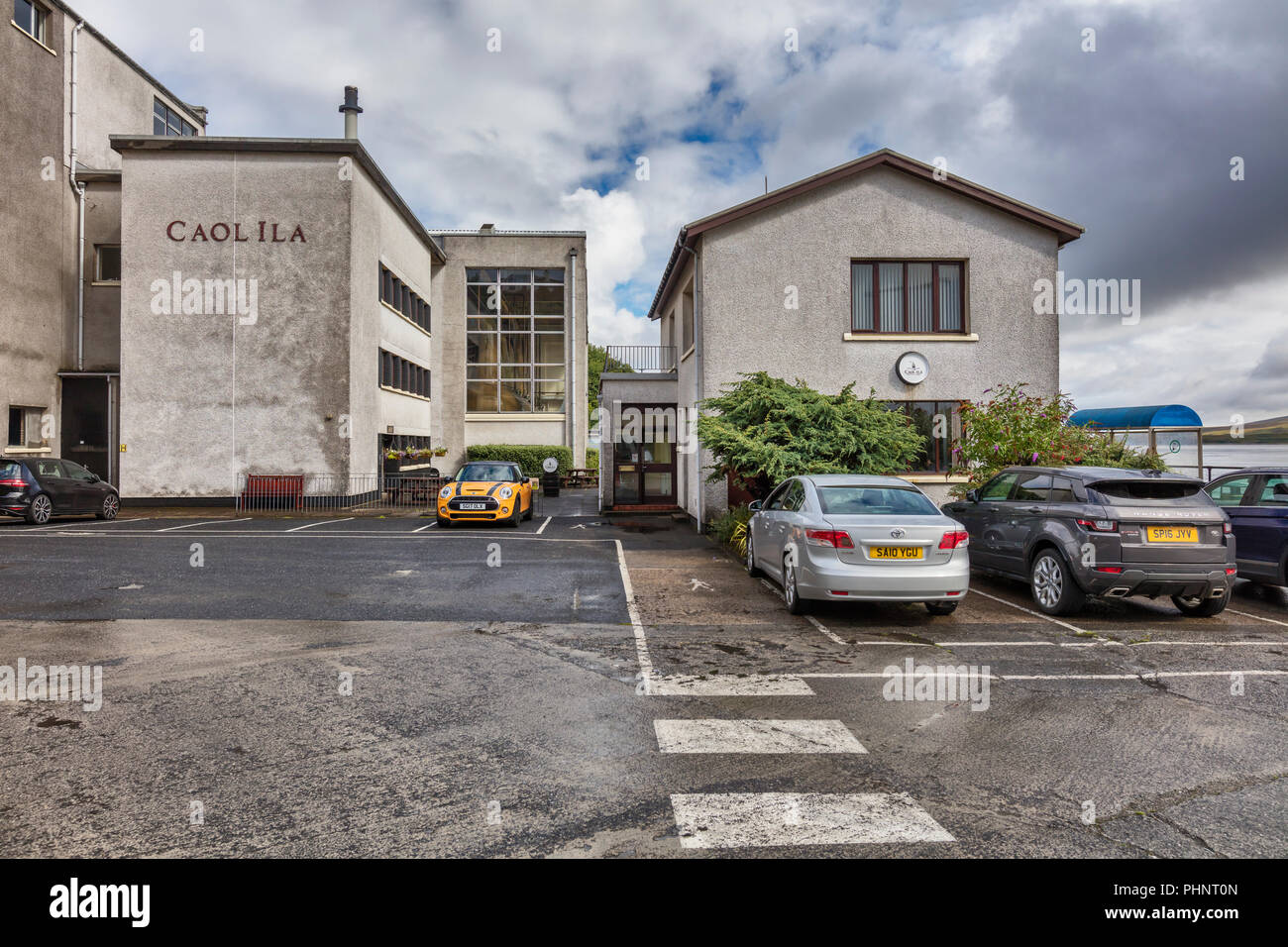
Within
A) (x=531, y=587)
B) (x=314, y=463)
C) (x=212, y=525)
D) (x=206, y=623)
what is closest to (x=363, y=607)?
(x=206, y=623)

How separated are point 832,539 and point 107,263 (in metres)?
25.4

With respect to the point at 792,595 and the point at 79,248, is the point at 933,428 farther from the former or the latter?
the point at 79,248

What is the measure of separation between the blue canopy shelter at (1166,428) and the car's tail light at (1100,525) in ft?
46.0

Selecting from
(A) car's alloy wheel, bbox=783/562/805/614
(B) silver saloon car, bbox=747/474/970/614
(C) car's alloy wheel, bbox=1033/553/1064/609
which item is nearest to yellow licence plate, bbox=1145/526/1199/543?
(C) car's alloy wheel, bbox=1033/553/1064/609

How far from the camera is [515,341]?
117ft

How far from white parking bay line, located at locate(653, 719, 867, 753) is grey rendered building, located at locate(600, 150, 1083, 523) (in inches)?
481

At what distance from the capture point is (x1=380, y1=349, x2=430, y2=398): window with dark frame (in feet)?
81.3

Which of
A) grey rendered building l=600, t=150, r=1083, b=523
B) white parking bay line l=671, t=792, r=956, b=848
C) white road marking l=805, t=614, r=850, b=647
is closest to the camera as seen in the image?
white parking bay line l=671, t=792, r=956, b=848

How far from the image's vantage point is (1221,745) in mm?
4523

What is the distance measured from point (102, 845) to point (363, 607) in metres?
5.48

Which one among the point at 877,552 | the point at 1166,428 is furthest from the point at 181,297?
the point at 1166,428

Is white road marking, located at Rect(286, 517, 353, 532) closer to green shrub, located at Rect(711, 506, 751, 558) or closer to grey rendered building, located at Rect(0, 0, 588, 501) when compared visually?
grey rendered building, located at Rect(0, 0, 588, 501)

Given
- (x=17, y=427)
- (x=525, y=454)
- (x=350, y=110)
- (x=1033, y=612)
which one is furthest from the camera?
(x=525, y=454)
